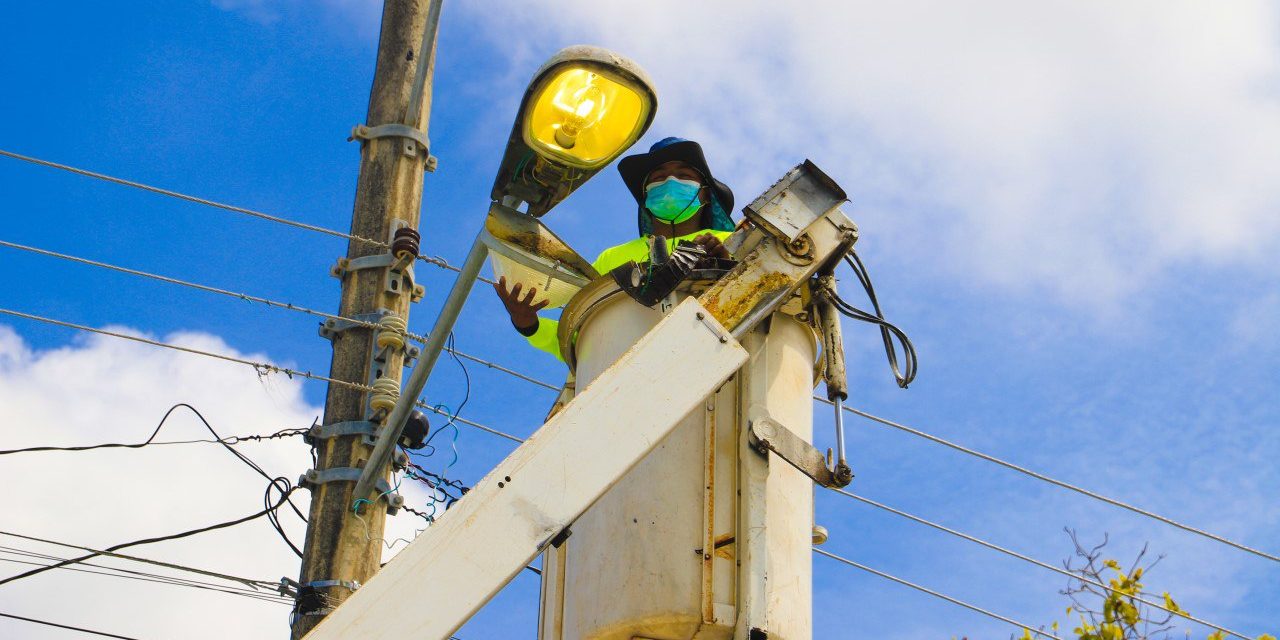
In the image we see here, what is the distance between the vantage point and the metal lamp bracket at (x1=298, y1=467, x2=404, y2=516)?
5891 millimetres

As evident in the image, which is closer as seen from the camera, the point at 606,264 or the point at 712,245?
the point at 712,245

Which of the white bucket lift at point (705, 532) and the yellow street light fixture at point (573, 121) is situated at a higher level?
the yellow street light fixture at point (573, 121)

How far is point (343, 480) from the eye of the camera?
589cm

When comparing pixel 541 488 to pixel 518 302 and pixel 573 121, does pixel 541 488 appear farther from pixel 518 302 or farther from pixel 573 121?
pixel 518 302

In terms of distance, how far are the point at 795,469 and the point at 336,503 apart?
2.45 metres

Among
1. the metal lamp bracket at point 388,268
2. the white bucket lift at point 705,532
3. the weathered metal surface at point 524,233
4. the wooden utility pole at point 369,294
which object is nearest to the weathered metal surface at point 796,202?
the white bucket lift at point 705,532

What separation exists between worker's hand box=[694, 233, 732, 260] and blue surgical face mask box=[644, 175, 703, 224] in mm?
1574

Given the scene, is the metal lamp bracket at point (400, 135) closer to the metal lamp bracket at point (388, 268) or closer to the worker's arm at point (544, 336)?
the metal lamp bracket at point (388, 268)

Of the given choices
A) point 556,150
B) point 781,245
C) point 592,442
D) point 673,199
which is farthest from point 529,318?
point 592,442

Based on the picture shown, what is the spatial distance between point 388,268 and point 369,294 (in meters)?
→ 0.13

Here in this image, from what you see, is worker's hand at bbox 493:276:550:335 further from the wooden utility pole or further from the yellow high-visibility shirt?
the wooden utility pole

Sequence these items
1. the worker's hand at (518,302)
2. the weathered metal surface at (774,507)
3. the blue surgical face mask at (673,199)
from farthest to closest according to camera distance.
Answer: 1. the blue surgical face mask at (673,199)
2. the worker's hand at (518,302)
3. the weathered metal surface at (774,507)

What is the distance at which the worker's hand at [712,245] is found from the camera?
13.4 feet

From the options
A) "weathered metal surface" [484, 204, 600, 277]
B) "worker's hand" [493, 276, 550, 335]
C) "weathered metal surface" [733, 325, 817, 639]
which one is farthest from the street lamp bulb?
"weathered metal surface" [733, 325, 817, 639]
